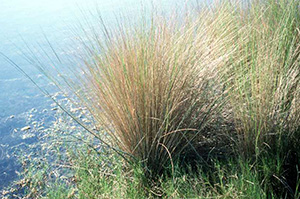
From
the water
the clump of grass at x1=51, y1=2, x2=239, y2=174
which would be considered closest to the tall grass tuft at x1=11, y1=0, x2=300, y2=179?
the clump of grass at x1=51, y1=2, x2=239, y2=174

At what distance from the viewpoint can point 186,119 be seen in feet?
5.69

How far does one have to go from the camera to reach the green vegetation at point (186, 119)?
5.05 ft

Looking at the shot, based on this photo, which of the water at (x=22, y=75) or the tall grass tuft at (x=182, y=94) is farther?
the water at (x=22, y=75)

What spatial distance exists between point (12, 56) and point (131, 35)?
2.86 metres

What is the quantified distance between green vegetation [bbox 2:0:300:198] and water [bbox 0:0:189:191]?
39cm

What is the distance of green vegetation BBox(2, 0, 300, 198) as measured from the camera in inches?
60.6

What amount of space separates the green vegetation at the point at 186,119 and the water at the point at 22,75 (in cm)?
39

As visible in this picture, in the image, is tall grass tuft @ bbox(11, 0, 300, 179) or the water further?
the water

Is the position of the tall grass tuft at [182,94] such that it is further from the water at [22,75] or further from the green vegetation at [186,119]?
the water at [22,75]

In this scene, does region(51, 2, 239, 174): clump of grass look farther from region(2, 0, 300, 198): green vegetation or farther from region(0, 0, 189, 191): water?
region(0, 0, 189, 191): water

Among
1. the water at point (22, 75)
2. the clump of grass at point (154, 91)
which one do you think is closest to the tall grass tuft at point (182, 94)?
the clump of grass at point (154, 91)

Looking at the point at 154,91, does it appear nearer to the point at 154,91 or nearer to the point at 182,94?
the point at 154,91

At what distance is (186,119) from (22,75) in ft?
8.43

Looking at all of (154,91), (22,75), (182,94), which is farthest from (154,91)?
(22,75)
